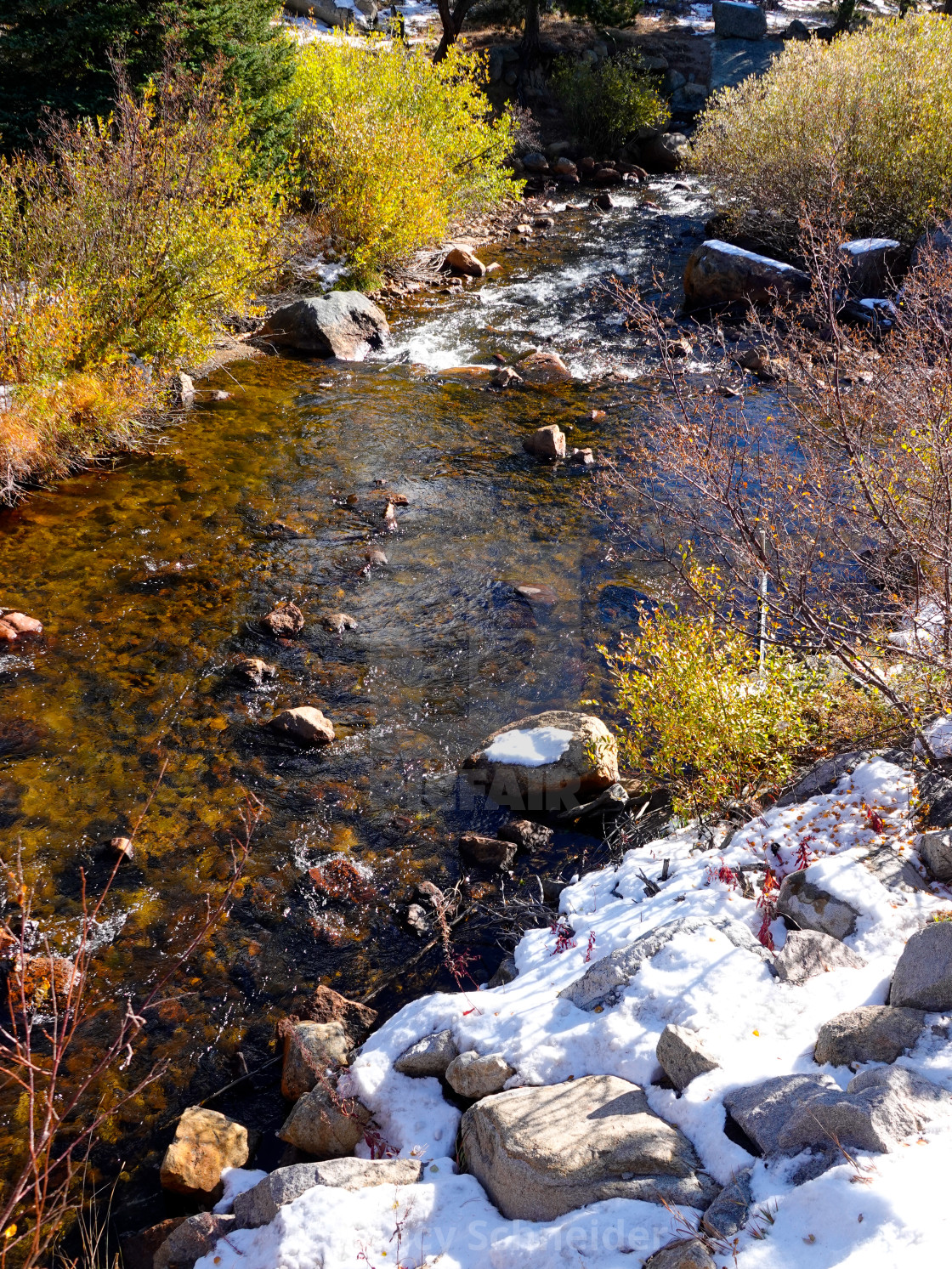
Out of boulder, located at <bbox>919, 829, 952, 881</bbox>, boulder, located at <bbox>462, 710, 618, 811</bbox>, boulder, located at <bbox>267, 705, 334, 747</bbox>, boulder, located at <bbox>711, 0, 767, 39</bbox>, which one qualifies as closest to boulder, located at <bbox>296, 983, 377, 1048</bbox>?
boulder, located at <bbox>462, 710, 618, 811</bbox>

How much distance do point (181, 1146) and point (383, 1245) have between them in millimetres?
1422

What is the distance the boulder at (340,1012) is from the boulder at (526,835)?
5.86 ft

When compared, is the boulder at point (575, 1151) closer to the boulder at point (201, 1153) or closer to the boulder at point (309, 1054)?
the boulder at point (309, 1054)

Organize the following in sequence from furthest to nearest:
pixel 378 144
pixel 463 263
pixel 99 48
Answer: pixel 463 263, pixel 378 144, pixel 99 48

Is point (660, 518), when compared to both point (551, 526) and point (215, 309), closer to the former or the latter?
point (551, 526)

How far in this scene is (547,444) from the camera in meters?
12.3

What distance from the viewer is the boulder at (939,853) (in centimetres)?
498

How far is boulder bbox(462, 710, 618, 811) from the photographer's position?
705 cm

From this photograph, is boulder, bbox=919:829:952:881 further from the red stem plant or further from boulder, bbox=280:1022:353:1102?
the red stem plant

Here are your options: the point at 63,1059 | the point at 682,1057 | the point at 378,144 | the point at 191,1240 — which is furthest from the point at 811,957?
the point at 378,144

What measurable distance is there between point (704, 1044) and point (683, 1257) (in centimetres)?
114

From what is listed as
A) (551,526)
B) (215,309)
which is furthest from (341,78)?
(551,526)

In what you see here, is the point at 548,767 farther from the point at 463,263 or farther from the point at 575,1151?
the point at 463,263

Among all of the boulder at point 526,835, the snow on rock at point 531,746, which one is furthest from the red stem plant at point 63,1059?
the snow on rock at point 531,746
